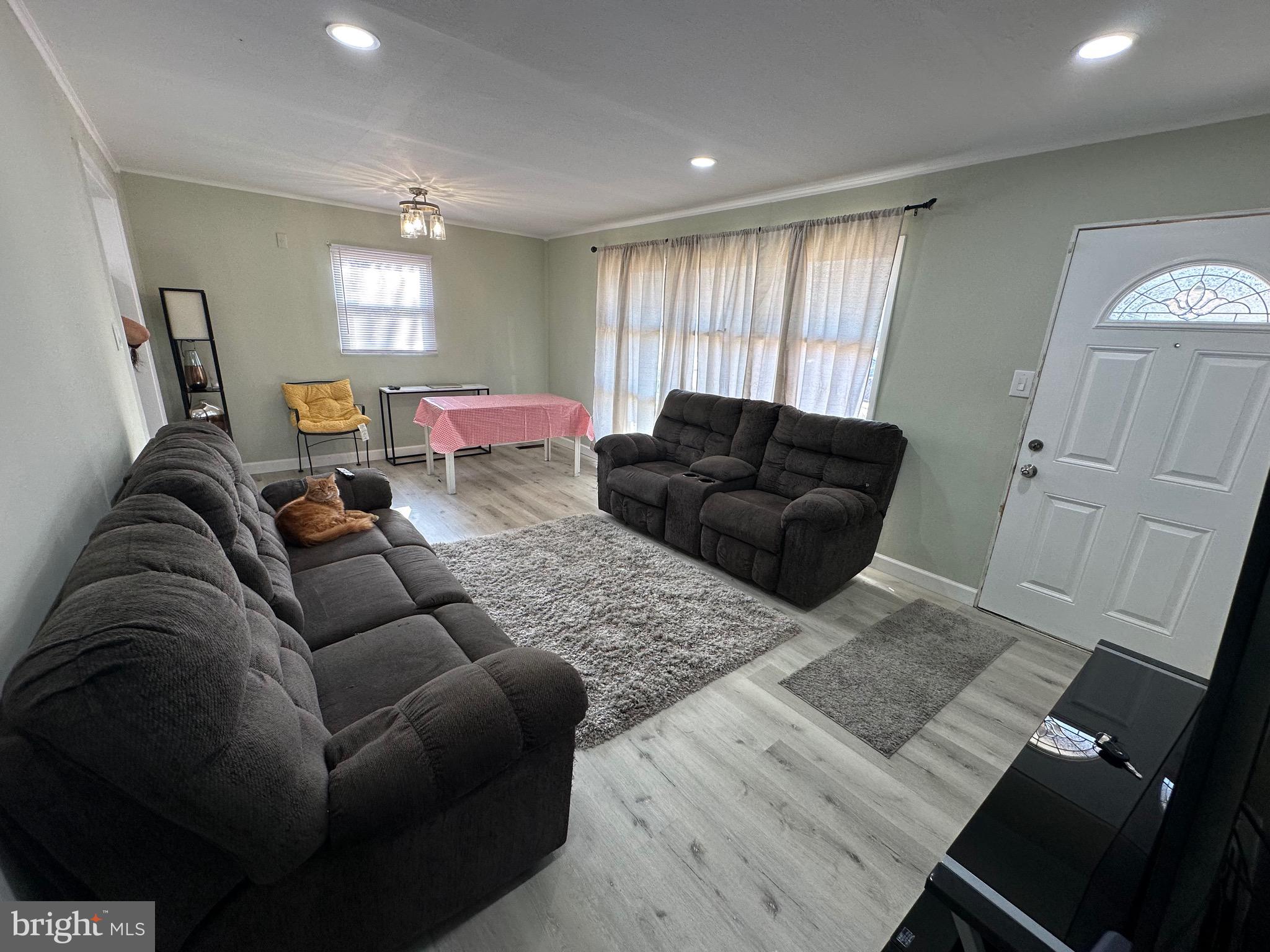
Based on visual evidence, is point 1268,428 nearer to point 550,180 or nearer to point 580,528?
point 580,528

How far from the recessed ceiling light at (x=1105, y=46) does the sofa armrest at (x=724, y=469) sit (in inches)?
90.1

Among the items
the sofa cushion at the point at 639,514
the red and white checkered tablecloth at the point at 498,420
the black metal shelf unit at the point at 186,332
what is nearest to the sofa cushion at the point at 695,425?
the sofa cushion at the point at 639,514

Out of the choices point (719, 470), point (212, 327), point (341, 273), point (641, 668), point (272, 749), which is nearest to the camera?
point (272, 749)

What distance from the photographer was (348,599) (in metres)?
1.82

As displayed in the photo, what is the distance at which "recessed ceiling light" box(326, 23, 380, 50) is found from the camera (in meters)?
1.67

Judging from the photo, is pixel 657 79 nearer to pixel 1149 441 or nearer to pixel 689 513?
pixel 689 513

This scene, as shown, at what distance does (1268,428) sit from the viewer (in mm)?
1978

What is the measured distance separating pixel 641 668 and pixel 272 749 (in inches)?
59.9

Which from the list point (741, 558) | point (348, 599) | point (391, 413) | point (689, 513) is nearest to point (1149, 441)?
point (741, 558)

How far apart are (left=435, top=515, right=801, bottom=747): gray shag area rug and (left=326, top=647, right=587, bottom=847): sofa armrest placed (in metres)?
0.78

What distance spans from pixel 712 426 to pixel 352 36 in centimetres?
278

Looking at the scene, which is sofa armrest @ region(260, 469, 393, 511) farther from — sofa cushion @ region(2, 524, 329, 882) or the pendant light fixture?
the pendant light fixture

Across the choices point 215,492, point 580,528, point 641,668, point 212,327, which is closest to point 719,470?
point 580,528

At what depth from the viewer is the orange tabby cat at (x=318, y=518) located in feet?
7.54
